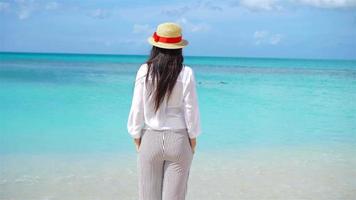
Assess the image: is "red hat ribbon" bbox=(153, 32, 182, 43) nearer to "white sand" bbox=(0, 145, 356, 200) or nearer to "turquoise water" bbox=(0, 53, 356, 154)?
"white sand" bbox=(0, 145, 356, 200)

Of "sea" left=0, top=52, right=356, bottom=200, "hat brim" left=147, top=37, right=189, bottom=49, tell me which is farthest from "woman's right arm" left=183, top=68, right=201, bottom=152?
"sea" left=0, top=52, right=356, bottom=200

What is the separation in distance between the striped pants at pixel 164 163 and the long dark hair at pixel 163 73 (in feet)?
0.46

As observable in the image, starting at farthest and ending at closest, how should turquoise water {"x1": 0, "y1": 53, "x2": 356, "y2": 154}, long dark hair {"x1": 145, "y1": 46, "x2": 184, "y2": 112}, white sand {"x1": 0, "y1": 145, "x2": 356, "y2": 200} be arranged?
turquoise water {"x1": 0, "y1": 53, "x2": 356, "y2": 154} → white sand {"x1": 0, "y1": 145, "x2": 356, "y2": 200} → long dark hair {"x1": 145, "y1": 46, "x2": 184, "y2": 112}

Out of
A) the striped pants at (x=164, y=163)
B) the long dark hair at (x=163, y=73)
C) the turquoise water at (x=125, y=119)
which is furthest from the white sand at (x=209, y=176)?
the long dark hair at (x=163, y=73)

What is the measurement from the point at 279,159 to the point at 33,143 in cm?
274

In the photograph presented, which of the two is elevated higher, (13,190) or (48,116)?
(13,190)

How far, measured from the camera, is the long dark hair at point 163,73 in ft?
8.61

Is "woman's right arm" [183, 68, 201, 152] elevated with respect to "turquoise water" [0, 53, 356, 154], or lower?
elevated

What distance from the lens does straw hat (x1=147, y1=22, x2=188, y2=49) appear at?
267cm

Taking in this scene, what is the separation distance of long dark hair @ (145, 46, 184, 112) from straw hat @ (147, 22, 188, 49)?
0.03 meters

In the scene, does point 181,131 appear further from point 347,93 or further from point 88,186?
point 347,93

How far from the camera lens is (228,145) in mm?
6836

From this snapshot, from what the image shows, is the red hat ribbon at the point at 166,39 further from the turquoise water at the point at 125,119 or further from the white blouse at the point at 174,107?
the turquoise water at the point at 125,119

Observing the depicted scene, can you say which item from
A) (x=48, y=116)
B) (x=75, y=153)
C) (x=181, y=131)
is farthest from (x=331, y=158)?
(x=48, y=116)
